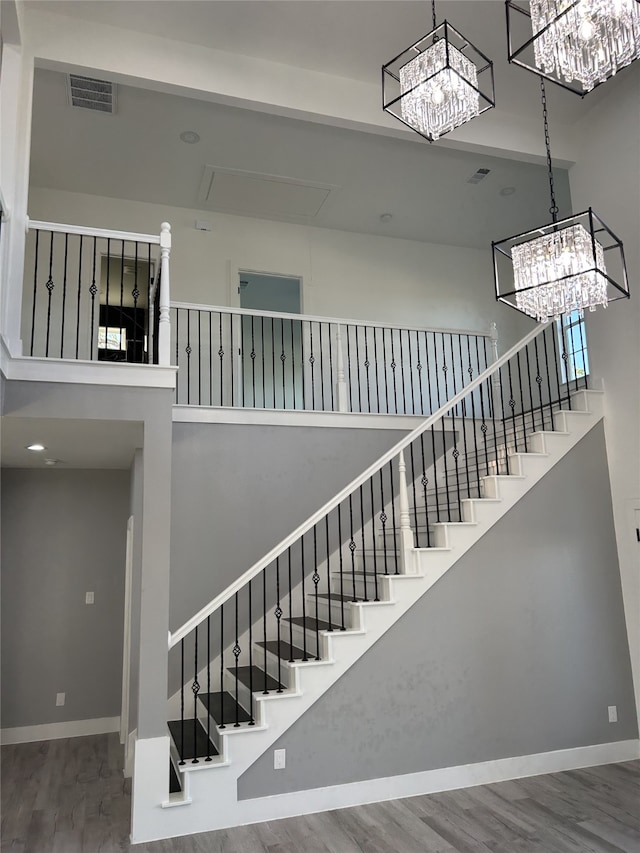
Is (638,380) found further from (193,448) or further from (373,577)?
(193,448)

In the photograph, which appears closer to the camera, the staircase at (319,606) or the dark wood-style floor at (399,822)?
the dark wood-style floor at (399,822)

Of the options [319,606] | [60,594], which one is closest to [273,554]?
[319,606]

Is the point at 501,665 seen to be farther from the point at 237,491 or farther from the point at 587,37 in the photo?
the point at 587,37

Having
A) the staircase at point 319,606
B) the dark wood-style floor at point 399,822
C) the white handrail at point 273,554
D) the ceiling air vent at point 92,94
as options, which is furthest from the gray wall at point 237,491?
the ceiling air vent at point 92,94

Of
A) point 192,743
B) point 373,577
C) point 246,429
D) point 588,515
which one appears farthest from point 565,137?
point 192,743

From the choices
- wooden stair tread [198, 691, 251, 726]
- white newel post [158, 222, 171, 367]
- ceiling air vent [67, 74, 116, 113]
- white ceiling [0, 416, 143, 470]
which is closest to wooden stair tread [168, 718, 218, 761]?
wooden stair tread [198, 691, 251, 726]

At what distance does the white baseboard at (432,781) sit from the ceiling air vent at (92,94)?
19.3 ft

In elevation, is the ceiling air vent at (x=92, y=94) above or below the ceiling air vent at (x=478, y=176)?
below

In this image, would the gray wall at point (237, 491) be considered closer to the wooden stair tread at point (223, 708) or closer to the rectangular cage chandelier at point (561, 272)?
the wooden stair tread at point (223, 708)

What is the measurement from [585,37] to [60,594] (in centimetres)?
636

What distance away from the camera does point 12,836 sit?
407cm

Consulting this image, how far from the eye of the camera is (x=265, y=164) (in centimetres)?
711

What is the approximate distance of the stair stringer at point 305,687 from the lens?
4.02 meters

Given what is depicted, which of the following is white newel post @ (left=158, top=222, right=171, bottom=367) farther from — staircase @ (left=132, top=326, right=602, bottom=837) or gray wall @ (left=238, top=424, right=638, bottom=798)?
gray wall @ (left=238, top=424, right=638, bottom=798)
